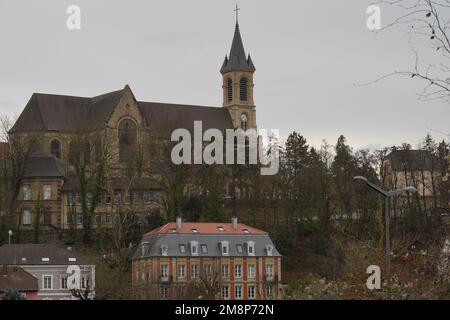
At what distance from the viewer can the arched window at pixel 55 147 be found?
103750 mm

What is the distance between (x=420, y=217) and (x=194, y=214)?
17.5m

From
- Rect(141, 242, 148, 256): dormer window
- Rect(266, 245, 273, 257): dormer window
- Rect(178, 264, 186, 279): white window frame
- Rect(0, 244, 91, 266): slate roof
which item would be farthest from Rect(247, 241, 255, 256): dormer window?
Rect(0, 244, 91, 266): slate roof

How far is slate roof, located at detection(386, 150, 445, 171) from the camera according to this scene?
95.0m

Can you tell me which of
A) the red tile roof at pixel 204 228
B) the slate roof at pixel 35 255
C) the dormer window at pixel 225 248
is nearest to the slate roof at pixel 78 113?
the red tile roof at pixel 204 228

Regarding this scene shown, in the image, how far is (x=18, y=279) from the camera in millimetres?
60781

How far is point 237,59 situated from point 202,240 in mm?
60835

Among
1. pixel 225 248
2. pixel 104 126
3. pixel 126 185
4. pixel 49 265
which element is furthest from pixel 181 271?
pixel 104 126

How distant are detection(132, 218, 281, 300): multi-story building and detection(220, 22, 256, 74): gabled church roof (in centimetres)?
5621

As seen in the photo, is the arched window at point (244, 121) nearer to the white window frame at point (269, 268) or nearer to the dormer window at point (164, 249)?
the white window frame at point (269, 268)

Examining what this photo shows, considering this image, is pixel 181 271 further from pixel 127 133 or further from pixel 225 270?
pixel 127 133

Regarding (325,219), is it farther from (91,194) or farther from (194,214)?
(91,194)

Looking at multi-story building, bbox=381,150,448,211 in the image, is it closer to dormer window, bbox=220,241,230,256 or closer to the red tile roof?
the red tile roof

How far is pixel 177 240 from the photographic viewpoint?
7375 cm

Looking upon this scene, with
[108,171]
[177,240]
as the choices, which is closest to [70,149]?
[108,171]
